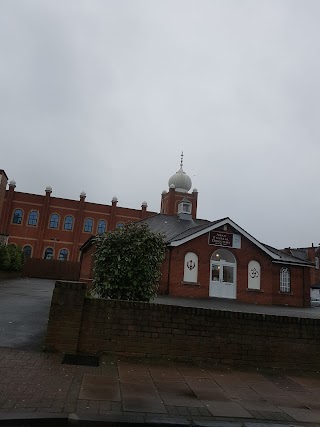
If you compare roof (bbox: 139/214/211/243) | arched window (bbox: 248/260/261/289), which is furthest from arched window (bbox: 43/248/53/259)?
arched window (bbox: 248/260/261/289)

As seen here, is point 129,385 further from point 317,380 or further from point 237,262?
point 237,262

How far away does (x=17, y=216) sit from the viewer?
162ft

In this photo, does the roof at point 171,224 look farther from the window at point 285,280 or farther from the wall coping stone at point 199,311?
the wall coping stone at point 199,311

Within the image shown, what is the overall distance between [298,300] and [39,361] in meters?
23.3

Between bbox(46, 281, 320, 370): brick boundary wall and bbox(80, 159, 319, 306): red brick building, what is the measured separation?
599 inches

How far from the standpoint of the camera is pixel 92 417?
13.6 feet

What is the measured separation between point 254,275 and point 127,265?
18822 millimetres

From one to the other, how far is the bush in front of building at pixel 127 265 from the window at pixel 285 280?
19.8m

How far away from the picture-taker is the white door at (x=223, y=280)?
2395cm

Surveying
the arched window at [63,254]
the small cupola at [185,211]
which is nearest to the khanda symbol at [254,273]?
the small cupola at [185,211]

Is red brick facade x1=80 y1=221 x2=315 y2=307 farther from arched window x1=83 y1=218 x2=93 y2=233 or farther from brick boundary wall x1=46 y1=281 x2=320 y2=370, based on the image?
arched window x1=83 y1=218 x2=93 y2=233

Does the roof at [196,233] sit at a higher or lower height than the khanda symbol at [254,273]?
higher

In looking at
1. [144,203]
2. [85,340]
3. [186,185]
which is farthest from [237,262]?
[186,185]

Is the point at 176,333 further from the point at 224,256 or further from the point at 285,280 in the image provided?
the point at 285,280
